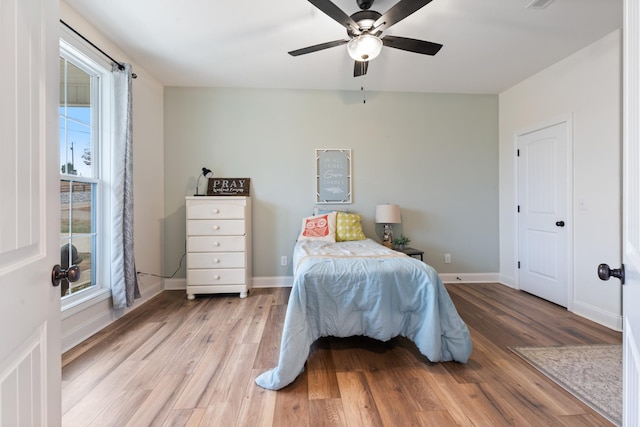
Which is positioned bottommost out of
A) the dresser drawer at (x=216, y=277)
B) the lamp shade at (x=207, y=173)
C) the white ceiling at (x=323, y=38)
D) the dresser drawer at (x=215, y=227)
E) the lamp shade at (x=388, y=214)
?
the dresser drawer at (x=216, y=277)

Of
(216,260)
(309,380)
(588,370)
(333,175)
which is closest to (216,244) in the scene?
(216,260)

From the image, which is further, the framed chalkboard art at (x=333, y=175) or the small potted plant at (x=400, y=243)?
the framed chalkboard art at (x=333, y=175)

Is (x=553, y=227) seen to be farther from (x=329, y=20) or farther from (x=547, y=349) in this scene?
(x=329, y=20)

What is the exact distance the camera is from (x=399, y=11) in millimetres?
1717

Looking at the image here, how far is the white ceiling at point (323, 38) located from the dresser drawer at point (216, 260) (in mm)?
2048

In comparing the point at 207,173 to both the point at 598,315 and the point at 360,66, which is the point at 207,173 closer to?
the point at 360,66

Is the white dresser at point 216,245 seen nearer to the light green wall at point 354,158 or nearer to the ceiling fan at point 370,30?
the light green wall at point 354,158

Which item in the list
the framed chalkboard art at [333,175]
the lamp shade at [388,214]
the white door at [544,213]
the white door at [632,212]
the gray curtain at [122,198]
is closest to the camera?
the white door at [632,212]

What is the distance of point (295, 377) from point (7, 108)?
165cm

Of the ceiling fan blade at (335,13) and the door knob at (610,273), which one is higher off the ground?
the ceiling fan blade at (335,13)

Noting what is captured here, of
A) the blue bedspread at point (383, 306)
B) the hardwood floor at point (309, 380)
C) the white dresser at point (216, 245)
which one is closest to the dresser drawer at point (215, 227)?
the white dresser at point (216, 245)

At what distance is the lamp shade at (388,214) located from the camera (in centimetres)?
335

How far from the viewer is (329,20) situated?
2223mm

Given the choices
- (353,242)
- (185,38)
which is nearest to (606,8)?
(353,242)
